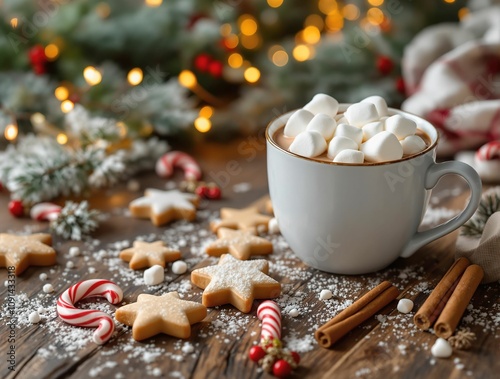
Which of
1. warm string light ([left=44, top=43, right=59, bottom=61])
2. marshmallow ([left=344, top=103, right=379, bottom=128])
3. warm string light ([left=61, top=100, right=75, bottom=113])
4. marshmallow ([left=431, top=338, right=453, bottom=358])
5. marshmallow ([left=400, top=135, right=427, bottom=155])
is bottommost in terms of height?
marshmallow ([left=431, top=338, right=453, bottom=358])

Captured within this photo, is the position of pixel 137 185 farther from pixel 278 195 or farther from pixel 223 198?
pixel 278 195

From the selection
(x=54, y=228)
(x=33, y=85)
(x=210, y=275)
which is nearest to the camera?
(x=210, y=275)

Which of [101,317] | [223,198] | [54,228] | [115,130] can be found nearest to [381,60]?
[223,198]

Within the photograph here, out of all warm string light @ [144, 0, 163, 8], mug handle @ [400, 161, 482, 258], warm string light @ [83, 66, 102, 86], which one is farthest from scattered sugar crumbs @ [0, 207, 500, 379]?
warm string light @ [144, 0, 163, 8]

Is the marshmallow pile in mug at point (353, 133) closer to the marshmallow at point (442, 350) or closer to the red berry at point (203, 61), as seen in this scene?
the marshmallow at point (442, 350)

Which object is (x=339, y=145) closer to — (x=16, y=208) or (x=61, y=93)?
(x=16, y=208)

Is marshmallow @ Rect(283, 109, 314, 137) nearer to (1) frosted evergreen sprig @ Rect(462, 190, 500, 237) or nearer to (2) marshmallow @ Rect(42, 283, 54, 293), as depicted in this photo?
(1) frosted evergreen sprig @ Rect(462, 190, 500, 237)
